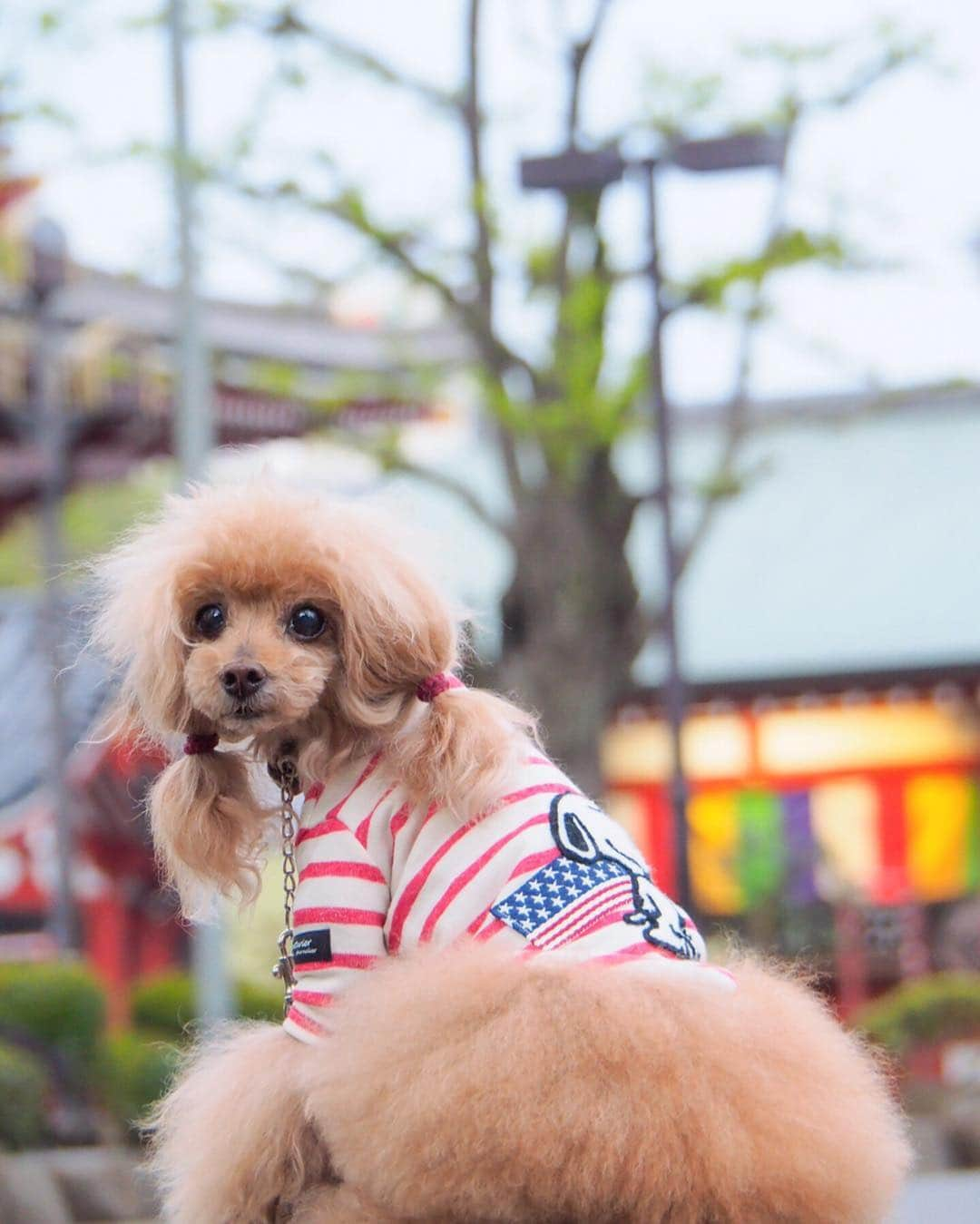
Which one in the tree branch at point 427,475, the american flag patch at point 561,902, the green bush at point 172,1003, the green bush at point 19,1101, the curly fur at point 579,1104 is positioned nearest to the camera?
the curly fur at point 579,1104

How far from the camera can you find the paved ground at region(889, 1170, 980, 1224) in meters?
5.14

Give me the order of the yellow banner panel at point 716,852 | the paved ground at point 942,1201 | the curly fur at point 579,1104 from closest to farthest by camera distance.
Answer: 1. the curly fur at point 579,1104
2. the paved ground at point 942,1201
3. the yellow banner panel at point 716,852

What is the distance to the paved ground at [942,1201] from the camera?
514 cm

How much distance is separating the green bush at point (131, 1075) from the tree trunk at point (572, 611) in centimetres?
293

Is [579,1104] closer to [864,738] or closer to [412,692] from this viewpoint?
[412,692]

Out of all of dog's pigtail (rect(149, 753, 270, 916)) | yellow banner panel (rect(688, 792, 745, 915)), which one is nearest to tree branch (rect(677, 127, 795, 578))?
yellow banner panel (rect(688, 792, 745, 915))

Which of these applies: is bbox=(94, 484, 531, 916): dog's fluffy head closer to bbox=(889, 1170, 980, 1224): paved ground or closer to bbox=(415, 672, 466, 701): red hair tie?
bbox=(415, 672, 466, 701): red hair tie

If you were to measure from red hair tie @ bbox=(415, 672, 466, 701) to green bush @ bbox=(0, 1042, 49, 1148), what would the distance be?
5.15 metres

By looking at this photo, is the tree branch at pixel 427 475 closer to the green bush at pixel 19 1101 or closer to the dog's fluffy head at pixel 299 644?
the green bush at pixel 19 1101

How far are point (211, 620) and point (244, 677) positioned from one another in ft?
0.53

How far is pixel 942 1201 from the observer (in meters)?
5.66

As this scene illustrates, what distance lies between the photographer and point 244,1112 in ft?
8.13

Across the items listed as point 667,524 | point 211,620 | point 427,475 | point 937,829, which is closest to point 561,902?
point 211,620

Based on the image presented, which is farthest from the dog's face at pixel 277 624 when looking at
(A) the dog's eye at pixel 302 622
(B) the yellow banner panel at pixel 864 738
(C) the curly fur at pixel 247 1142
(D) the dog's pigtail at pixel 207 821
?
(B) the yellow banner panel at pixel 864 738
